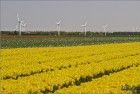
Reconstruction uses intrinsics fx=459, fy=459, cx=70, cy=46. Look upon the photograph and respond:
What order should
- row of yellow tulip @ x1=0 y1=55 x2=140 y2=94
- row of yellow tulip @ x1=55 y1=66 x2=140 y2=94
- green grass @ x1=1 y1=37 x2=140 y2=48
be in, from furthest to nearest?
green grass @ x1=1 y1=37 x2=140 y2=48 → row of yellow tulip @ x1=0 y1=55 x2=140 y2=94 → row of yellow tulip @ x1=55 y1=66 x2=140 y2=94

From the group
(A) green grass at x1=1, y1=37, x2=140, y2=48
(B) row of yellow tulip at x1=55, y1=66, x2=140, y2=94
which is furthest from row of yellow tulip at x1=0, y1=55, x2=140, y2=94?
(A) green grass at x1=1, y1=37, x2=140, y2=48

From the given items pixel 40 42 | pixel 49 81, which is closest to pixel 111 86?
pixel 49 81

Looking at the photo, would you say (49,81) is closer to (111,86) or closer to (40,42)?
(111,86)

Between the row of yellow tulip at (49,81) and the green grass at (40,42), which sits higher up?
the row of yellow tulip at (49,81)

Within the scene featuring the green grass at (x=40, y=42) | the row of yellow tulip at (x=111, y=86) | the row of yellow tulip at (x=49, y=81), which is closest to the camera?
the row of yellow tulip at (x=111, y=86)

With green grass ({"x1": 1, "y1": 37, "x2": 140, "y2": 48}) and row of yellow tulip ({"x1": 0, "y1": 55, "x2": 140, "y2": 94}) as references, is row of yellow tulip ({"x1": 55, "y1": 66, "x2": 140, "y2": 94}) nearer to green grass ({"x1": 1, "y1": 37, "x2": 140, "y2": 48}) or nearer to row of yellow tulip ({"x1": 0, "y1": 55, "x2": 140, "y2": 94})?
row of yellow tulip ({"x1": 0, "y1": 55, "x2": 140, "y2": 94})

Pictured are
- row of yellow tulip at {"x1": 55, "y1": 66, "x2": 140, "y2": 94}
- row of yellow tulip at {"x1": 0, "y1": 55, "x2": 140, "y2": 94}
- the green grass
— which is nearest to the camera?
row of yellow tulip at {"x1": 55, "y1": 66, "x2": 140, "y2": 94}

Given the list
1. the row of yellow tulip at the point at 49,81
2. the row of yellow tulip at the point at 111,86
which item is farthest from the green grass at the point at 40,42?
the row of yellow tulip at the point at 111,86

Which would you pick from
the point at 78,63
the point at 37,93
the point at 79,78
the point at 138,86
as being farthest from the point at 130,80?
the point at 78,63

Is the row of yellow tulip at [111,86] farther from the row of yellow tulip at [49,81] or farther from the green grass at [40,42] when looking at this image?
the green grass at [40,42]

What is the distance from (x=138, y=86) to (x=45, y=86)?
3.72 metres

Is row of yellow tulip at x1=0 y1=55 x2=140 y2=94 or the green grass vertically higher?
row of yellow tulip at x1=0 y1=55 x2=140 y2=94

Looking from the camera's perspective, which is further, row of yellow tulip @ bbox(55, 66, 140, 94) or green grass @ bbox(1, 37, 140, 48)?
green grass @ bbox(1, 37, 140, 48)

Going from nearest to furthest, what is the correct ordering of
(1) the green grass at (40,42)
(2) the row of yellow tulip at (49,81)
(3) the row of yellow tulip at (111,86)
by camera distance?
(3) the row of yellow tulip at (111,86), (2) the row of yellow tulip at (49,81), (1) the green grass at (40,42)
